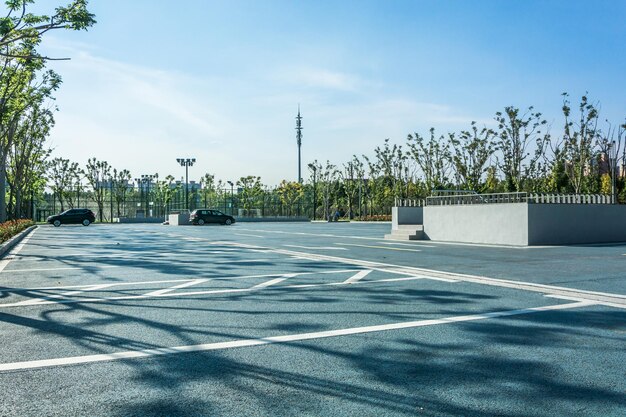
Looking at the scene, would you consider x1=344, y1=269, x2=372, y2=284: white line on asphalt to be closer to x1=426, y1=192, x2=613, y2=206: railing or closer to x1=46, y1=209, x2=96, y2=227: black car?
x1=426, y1=192, x2=613, y2=206: railing

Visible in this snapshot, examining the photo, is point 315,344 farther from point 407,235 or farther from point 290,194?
point 290,194

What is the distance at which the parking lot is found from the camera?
11.9 feet

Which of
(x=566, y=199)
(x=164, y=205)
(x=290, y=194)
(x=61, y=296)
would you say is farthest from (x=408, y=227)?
(x=290, y=194)

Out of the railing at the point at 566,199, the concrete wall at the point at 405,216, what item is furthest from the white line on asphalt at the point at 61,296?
the concrete wall at the point at 405,216

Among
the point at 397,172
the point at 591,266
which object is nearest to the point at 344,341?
the point at 591,266

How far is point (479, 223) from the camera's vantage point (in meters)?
21.2

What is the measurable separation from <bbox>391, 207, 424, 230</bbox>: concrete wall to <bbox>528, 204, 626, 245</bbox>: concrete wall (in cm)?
744

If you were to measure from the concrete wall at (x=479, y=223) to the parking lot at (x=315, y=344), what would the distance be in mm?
9540

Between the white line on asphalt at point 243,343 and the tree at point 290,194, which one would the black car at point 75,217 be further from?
the white line on asphalt at point 243,343

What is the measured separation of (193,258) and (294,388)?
10998 millimetres

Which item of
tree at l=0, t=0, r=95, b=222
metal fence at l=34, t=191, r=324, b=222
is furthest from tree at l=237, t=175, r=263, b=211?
tree at l=0, t=0, r=95, b=222

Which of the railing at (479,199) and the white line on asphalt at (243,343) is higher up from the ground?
the railing at (479,199)

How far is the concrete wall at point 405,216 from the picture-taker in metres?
26.1

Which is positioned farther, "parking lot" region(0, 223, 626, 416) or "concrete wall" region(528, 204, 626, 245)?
"concrete wall" region(528, 204, 626, 245)
